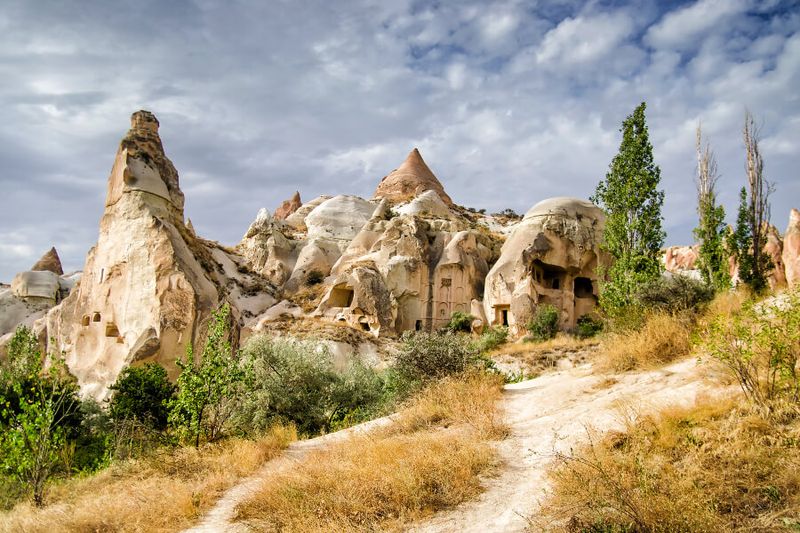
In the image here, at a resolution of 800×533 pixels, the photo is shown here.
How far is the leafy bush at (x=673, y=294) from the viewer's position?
10125mm

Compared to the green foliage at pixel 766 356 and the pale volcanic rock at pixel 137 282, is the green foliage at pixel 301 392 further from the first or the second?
the pale volcanic rock at pixel 137 282

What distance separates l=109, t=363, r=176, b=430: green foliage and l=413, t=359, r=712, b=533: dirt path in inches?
299

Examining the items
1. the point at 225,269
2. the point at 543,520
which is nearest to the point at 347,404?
the point at 543,520

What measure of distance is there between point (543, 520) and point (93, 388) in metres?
17.4

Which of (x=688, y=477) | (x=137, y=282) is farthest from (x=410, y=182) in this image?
(x=688, y=477)

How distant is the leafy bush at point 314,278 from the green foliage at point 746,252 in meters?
18.2

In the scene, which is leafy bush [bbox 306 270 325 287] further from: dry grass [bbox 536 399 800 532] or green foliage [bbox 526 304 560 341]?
dry grass [bbox 536 399 800 532]

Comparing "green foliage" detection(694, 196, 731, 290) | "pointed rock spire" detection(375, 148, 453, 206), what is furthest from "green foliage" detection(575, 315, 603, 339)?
"pointed rock spire" detection(375, 148, 453, 206)

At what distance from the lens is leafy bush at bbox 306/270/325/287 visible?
91.1ft

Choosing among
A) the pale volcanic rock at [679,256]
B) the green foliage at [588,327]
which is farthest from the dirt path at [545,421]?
the pale volcanic rock at [679,256]

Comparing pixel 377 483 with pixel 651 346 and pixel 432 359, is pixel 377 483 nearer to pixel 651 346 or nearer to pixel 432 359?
pixel 651 346

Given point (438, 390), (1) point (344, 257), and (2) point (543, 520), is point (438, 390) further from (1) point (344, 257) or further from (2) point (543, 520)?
(1) point (344, 257)

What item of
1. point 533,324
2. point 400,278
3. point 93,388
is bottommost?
point 93,388

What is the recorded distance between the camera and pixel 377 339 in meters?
21.2
